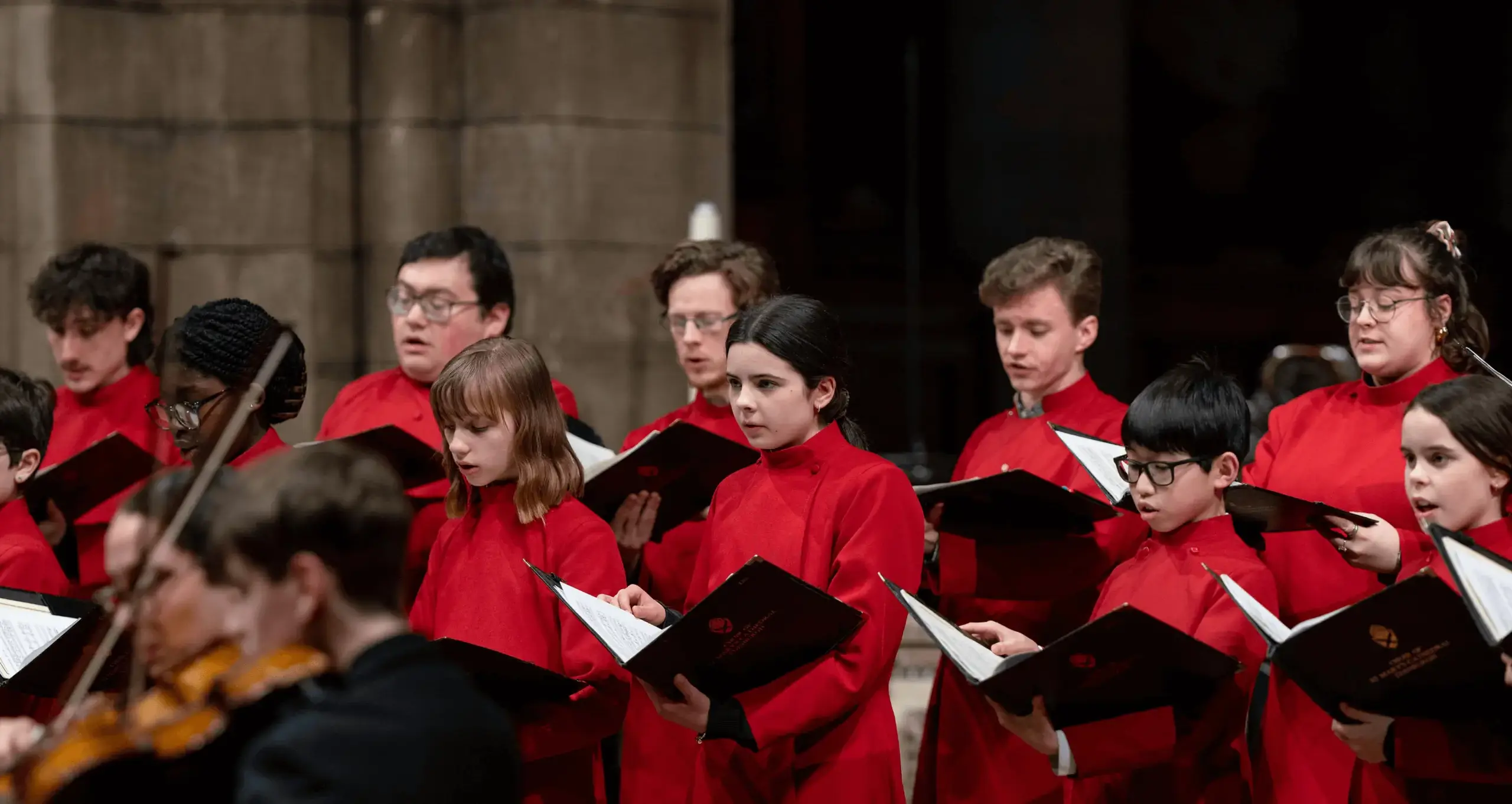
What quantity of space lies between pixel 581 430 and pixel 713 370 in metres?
0.34

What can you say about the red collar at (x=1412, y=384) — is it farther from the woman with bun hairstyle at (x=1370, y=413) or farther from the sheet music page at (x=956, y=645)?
the sheet music page at (x=956, y=645)

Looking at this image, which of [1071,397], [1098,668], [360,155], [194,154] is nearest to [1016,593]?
[1071,397]

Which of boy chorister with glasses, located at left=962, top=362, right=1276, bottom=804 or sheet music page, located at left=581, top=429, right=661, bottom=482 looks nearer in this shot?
boy chorister with glasses, located at left=962, top=362, right=1276, bottom=804

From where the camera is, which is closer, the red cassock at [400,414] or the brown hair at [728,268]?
the red cassock at [400,414]

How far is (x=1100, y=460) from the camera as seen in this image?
10.1 feet

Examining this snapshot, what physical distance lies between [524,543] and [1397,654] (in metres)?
1.39

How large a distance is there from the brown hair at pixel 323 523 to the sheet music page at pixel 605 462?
1245mm

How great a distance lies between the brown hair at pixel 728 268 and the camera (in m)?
3.74

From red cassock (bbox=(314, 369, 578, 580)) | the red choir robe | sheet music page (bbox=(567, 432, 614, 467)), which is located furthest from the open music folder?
the red choir robe

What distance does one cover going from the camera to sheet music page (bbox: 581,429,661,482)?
3.16 meters

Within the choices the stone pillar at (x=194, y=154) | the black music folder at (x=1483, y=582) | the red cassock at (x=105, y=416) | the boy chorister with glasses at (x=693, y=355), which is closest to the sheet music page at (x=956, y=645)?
the black music folder at (x=1483, y=582)

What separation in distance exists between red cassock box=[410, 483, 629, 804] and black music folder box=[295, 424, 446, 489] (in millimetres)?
272

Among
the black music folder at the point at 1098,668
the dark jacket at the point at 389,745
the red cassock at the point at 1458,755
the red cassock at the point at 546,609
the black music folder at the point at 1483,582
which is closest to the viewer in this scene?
the dark jacket at the point at 389,745

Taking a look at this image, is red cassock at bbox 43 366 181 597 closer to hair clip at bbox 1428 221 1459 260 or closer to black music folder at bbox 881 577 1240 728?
black music folder at bbox 881 577 1240 728
